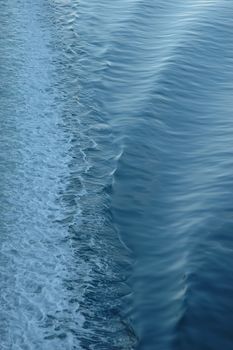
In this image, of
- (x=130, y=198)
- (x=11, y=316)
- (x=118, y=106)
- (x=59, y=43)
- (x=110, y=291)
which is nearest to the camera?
(x=11, y=316)

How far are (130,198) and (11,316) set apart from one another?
4005 mm

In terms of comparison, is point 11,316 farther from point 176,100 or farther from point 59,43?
point 59,43

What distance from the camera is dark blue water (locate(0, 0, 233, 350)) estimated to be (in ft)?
31.3

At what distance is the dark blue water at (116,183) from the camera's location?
9.53 metres

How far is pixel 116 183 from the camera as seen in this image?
1290cm

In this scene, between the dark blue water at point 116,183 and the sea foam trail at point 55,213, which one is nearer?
the sea foam trail at point 55,213

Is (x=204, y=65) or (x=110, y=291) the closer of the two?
(x=110, y=291)

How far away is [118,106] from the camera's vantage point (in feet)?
52.2

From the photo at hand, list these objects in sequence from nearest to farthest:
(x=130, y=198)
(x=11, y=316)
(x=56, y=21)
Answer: (x=11, y=316), (x=130, y=198), (x=56, y=21)

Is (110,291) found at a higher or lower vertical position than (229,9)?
lower

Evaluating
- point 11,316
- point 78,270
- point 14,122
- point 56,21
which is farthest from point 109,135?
point 56,21

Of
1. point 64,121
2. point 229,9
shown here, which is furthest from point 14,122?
point 229,9

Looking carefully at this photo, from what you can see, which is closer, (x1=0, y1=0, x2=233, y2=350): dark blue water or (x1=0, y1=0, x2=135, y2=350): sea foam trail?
(x1=0, y1=0, x2=135, y2=350): sea foam trail

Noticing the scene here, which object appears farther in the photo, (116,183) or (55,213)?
(116,183)
